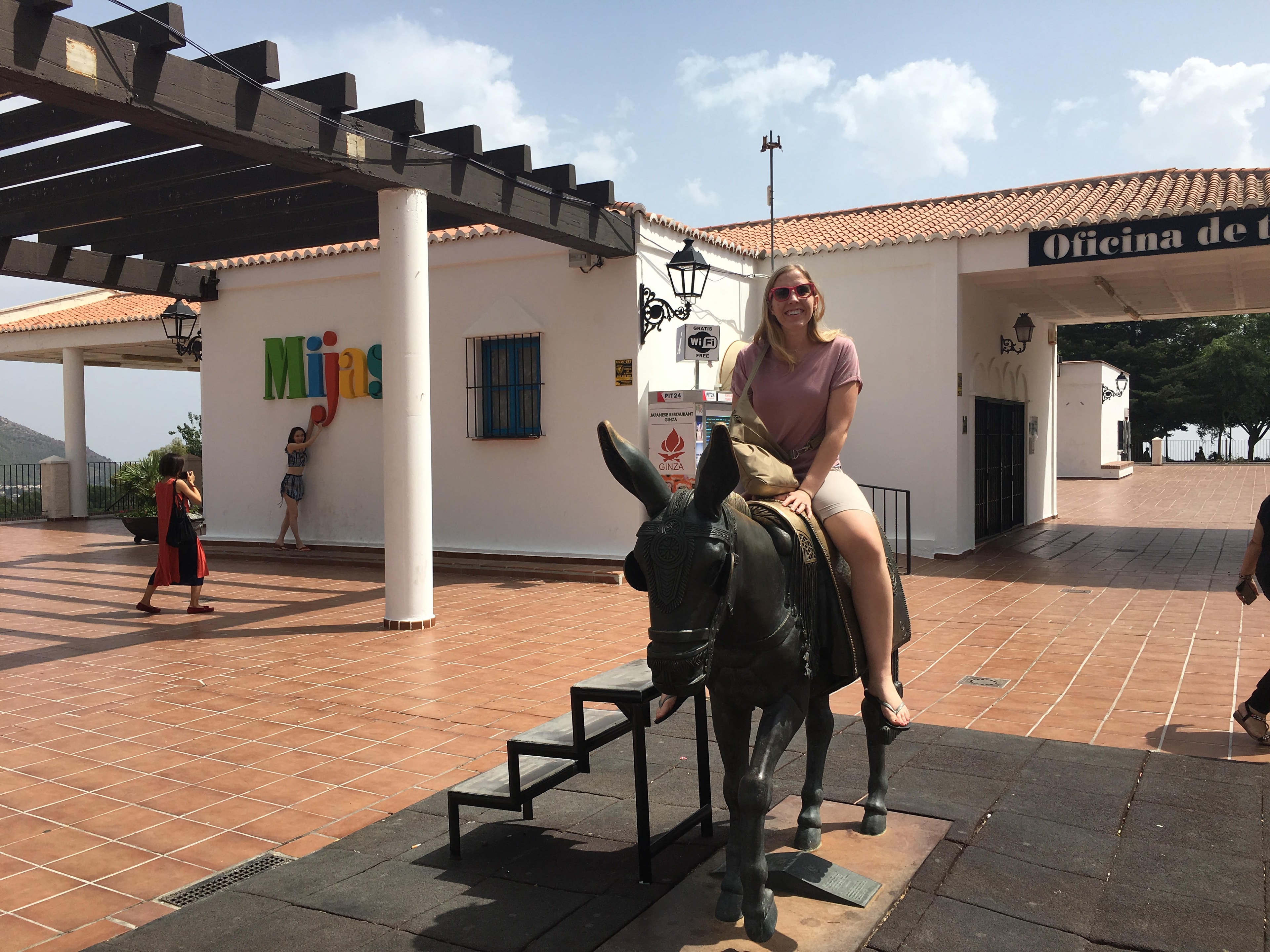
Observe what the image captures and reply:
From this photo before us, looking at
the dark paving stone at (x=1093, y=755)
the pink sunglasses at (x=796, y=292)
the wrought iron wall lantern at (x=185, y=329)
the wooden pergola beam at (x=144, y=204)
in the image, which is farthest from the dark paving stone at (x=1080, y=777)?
the wrought iron wall lantern at (x=185, y=329)

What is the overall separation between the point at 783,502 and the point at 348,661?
4860 mm

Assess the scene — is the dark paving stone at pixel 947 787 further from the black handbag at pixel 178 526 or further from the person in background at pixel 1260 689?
the black handbag at pixel 178 526

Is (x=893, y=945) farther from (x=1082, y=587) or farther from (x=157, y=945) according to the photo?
(x=1082, y=587)

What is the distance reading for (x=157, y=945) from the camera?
9.52ft

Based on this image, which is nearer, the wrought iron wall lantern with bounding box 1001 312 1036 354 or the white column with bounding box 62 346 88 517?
the wrought iron wall lantern with bounding box 1001 312 1036 354

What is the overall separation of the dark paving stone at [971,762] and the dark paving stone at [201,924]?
276 cm

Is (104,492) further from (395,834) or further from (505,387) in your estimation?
(395,834)

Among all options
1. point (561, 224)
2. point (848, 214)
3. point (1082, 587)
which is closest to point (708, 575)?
→ point (561, 224)

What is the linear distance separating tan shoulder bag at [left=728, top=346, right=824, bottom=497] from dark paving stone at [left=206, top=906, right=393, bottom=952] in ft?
5.76

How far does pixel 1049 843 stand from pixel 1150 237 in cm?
942

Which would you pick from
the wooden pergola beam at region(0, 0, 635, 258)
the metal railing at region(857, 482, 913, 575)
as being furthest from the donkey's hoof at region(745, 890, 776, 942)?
the metal railing at region(857, 482, 913, 575)

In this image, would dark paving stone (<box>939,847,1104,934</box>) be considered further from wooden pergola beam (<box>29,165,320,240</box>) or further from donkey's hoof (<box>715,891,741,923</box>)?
wooden pergola beam (<box>29,165,320,240</box>)

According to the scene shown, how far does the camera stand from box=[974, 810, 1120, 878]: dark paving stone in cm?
323

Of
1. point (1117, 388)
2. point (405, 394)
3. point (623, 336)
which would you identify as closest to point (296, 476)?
point (623, 336)
